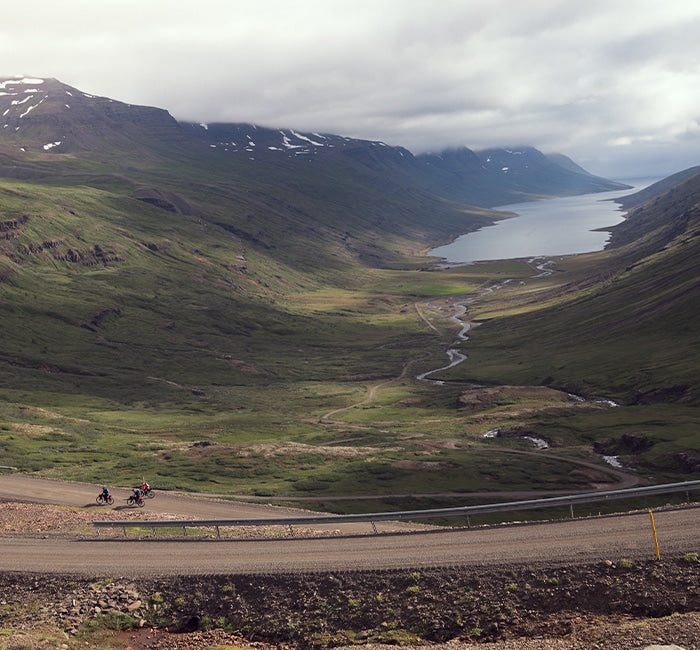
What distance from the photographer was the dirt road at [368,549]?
1543 inches

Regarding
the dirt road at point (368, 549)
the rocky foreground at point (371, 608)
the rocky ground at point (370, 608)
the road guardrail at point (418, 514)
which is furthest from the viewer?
the road guardrail at point (418, 514)

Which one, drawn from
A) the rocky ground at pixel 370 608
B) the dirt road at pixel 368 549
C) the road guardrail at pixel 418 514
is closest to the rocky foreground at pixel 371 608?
the rocky ground at pixel 370 608

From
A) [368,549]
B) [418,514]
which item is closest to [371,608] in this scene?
[368,549]

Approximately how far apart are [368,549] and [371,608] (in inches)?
261

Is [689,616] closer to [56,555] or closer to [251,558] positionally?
[251,558]

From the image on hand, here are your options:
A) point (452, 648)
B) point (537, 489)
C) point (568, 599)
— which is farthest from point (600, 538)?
point (537, 489)

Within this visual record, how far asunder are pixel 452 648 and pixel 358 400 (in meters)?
143

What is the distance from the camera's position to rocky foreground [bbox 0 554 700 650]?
33156mm

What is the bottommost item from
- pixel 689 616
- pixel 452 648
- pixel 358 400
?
pixel 358 400

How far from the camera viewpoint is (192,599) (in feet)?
131

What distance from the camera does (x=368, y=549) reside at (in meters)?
43.5

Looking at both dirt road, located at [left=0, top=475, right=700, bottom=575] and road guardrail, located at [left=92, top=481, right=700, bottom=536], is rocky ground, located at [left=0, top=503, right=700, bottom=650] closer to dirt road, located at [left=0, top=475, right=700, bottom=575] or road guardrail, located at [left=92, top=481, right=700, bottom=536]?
dirt road, located at [left=0, top=475, right=700, bottom=575]

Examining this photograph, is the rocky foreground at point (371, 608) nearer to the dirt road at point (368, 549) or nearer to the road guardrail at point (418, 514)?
the dirt road at point (368, 549)

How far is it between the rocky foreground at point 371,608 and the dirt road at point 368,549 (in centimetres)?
125
